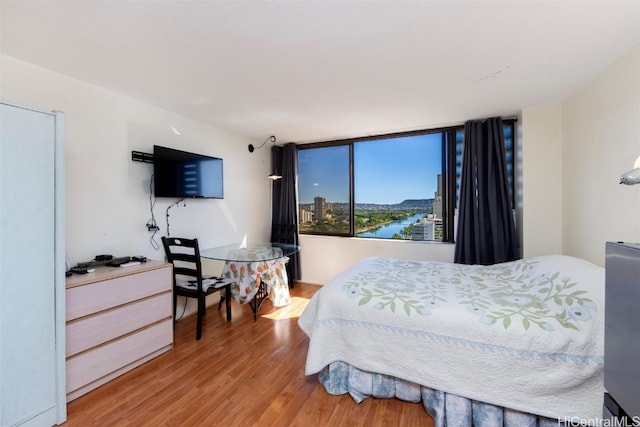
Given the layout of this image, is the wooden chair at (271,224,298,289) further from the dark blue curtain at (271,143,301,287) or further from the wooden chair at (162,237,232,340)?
the wooden chair at (162,237,232,340)

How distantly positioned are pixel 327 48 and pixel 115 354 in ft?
8.72

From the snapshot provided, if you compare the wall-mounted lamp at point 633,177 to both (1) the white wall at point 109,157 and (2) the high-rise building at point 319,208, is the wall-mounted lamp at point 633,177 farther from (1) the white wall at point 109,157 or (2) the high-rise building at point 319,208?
(2) the high-rise building at point 319,208

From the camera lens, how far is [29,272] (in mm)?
1510

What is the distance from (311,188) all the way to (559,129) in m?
3.19

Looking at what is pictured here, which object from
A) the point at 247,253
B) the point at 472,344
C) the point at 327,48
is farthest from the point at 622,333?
the point at 247,253

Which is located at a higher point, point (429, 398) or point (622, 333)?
point (622, 333)

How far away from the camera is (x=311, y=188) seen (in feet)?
15.0

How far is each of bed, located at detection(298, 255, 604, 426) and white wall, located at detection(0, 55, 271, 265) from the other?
194 cm

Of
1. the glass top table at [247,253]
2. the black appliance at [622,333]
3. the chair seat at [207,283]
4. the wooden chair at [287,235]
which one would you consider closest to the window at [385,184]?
the wooden chair at [287,235]

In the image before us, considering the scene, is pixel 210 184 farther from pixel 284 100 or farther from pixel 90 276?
pixel 90 276

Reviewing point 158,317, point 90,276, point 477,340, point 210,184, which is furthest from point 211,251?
point 477,340

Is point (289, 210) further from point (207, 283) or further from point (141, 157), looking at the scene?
point (141, 157)

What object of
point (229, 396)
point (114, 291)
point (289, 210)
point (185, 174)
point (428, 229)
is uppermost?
point (185, 174)

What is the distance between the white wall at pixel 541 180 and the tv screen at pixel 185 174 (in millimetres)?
3563
